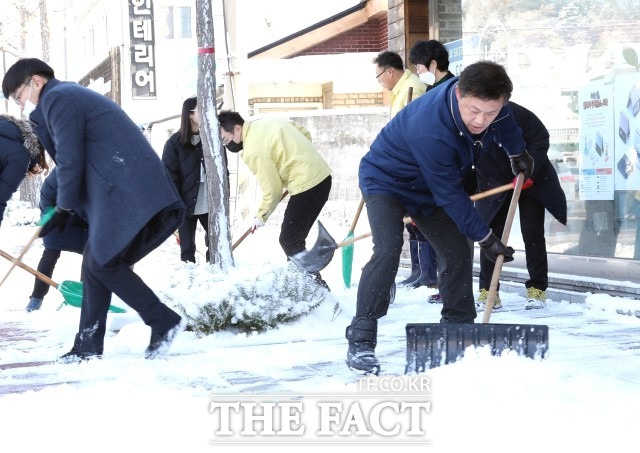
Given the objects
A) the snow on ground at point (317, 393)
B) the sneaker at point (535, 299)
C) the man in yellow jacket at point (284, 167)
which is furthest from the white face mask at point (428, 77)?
the snow on ground at point (317, 393)

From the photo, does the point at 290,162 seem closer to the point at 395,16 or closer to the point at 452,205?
the point at 452,205

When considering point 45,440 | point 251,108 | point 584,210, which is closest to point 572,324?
point 584,210

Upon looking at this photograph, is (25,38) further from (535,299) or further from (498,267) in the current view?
(498,267)

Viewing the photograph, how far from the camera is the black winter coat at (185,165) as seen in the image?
787cm

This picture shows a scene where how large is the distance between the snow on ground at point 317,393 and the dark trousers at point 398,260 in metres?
0.38

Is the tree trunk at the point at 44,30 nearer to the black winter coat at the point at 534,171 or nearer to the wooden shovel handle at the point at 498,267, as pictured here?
the black winter coat at the point at 534,171

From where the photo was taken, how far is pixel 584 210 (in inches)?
304

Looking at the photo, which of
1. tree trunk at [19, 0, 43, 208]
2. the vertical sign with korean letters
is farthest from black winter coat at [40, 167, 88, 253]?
the vertical sign with korean letters

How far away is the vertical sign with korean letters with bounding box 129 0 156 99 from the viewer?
27.3 metres

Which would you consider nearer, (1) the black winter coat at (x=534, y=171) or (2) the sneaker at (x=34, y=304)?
(1) the black winter coat at (x=534, y=171)

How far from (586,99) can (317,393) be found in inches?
170

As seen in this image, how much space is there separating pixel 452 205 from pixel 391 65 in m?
3.36

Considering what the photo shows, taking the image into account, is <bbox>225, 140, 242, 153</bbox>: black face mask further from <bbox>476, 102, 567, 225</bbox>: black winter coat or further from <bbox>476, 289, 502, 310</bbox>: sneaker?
<bbox>476, 289, 502, 310</bbox>: sneaker

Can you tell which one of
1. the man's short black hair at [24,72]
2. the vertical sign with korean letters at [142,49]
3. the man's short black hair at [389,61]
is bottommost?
the man's short black hair at [24,72]
